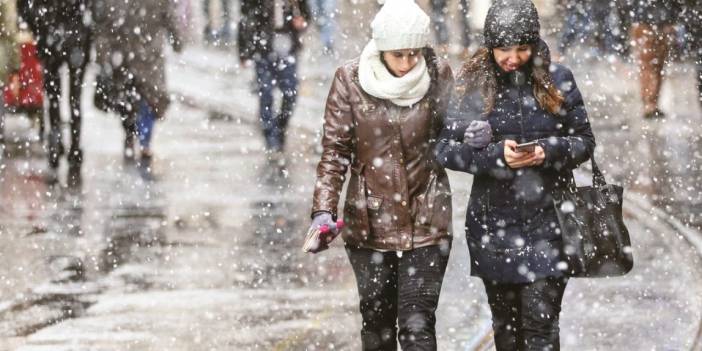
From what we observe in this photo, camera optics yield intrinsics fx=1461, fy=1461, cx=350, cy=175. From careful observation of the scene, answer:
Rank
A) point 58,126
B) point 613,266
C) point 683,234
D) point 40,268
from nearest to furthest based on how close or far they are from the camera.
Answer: point 613,266 < point 40,268 < point 683,234 < point 58,126

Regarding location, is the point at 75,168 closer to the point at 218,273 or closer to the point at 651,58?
the point at 218,273

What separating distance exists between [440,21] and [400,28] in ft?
58.0

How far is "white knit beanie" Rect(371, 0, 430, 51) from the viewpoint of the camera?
5.26 meters

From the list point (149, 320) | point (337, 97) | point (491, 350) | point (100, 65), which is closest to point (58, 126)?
point (100, 65)

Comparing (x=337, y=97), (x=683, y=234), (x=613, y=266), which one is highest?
(x=337, y=97)

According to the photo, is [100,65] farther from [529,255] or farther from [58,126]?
[529,255]

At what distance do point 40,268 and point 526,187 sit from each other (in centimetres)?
427

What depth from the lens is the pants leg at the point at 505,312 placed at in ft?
17.8

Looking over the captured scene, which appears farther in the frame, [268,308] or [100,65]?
[100,65]

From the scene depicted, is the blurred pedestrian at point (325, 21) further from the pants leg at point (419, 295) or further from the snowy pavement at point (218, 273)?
the pants leg at point (419, 295)

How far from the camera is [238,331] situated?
7.09 m

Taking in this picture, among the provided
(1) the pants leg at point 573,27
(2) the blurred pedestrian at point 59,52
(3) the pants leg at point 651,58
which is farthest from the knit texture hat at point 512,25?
(1) the pants leg at point 573,27

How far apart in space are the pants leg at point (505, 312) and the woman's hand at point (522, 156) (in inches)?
20.3

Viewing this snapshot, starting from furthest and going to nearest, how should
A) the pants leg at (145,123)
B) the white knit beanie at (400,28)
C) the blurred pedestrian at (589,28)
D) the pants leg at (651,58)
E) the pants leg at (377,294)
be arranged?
the blurred pedestrian at (589,28) → the pants leg at (651,58) → the pants leg at (145,123) → the pants leg at (377,294) → the white knit beanie at (400,28)
